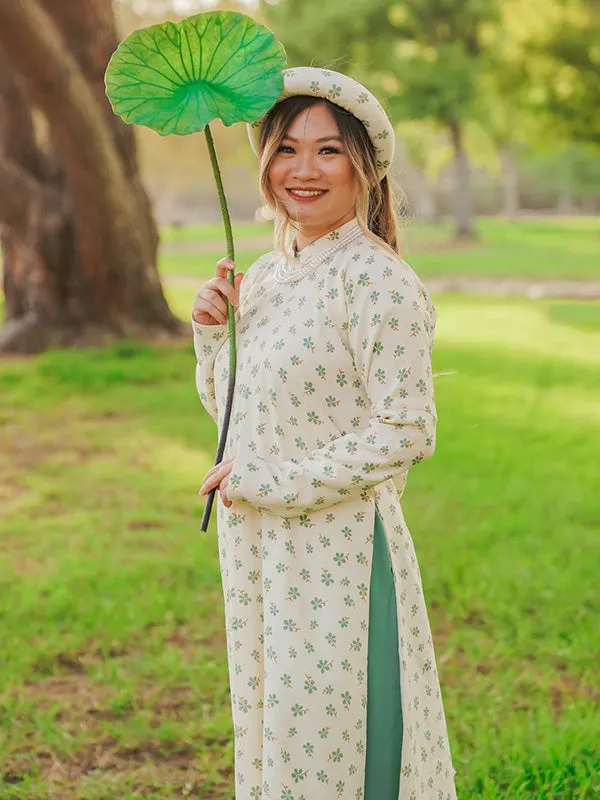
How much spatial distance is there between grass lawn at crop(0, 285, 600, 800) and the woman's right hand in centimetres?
138

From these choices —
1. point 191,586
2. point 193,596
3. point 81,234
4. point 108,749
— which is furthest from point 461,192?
point 108,749

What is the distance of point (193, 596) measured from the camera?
424 centimetres

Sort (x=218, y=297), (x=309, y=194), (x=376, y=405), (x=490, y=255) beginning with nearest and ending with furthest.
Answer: (x=376, y=405)
(x=309, y=194)
(x=218, y=297)
(x=490, y=255)

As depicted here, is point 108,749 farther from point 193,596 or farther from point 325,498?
point 325,498

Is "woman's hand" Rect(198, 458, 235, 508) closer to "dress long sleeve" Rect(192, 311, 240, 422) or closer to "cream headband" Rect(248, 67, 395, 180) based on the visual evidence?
"dress long sleeve" Rect(192, 311, 240, 422)

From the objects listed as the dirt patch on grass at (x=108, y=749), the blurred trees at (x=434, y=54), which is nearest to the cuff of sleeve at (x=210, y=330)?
the dirt patch on grass at (x=108, y=749)

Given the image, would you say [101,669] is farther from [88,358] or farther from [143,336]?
[143,336]

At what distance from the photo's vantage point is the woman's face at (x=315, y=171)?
82.1 inches

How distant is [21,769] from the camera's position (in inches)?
121

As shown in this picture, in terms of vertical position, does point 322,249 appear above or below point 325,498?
above

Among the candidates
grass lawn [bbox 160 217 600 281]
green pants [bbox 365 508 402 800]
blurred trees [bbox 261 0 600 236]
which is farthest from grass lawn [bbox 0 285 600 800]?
blurred trees [bbox 261 0 600 236]

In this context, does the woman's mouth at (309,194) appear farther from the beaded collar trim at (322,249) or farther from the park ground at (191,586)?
the park ground at (191,586)

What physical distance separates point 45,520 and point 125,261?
516cm

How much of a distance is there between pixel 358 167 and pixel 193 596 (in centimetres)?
251
